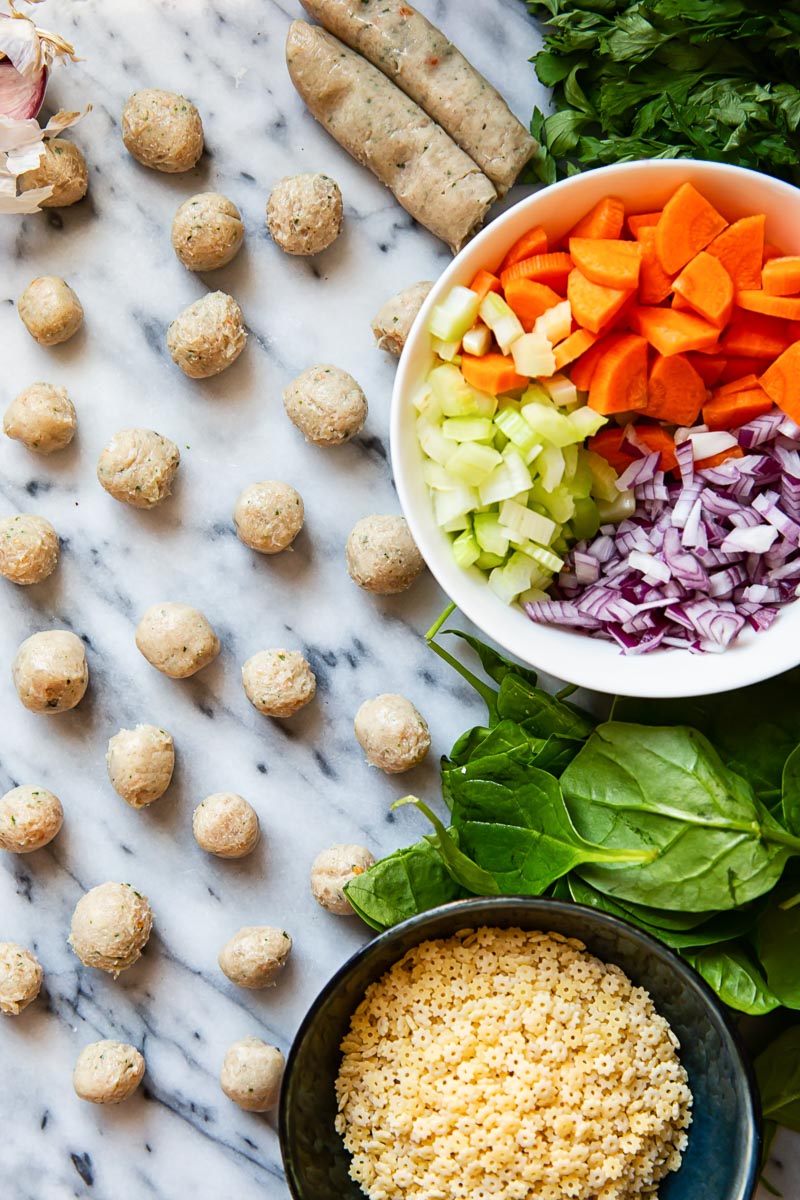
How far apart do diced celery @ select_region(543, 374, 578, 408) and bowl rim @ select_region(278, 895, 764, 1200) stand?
698 millimetres

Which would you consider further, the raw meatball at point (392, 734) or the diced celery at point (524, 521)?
the raw meatball at point (392, 734)

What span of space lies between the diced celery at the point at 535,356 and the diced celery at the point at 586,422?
0.08 m

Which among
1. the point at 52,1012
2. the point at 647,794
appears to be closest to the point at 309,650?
the point at 647,794

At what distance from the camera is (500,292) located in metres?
1.55

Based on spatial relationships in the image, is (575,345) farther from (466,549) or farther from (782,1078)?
(782,1078)

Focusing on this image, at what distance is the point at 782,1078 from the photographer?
5.34 ft

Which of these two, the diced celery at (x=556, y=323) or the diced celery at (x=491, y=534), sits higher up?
the diced celery at (x=556, y=323)

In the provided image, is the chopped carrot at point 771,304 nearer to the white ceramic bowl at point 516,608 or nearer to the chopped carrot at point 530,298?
the white ceramic bowl at point 516,608

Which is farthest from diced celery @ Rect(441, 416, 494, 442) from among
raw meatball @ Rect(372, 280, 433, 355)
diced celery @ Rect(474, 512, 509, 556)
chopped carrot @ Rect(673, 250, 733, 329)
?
chopped carrot @ Rect(673, 250, 733, 329)

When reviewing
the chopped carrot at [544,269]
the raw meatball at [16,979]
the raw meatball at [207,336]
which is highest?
the raw meatball at [207,336]

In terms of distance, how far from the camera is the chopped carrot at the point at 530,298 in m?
1.50

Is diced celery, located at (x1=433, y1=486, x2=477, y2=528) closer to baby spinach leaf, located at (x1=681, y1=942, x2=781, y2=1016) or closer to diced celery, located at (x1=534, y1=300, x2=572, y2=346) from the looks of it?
diced celery, located at (x1=534, y1=300, x2=572, y2=346)

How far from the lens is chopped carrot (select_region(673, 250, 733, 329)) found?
1.46 metres

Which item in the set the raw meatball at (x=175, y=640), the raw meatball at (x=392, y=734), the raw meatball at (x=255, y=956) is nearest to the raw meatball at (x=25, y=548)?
the raw meatball at (x=175, y=640)
